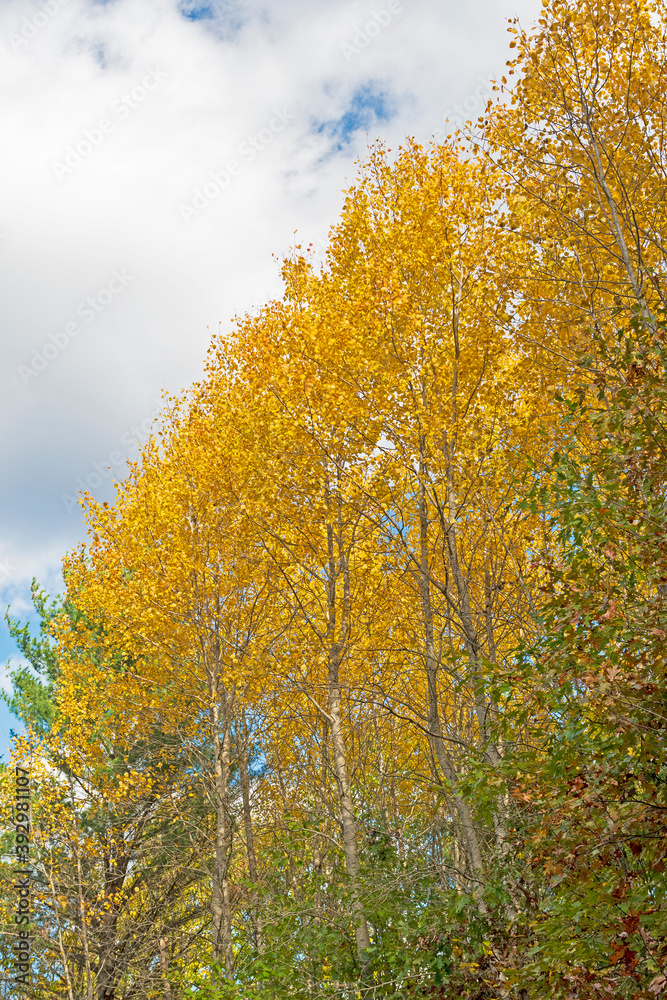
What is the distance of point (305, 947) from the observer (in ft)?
23.9

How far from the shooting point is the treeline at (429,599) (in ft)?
13.0

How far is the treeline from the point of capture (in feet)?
13.0

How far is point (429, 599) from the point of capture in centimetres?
704
